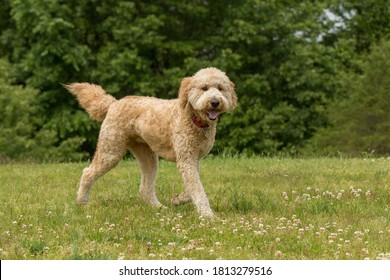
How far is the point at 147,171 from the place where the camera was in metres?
8.34

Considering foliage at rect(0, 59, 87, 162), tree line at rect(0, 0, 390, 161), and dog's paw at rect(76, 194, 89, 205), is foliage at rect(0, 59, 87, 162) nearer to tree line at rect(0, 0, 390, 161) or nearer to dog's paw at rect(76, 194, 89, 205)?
tree line at rect(0, 0, 390, 161)

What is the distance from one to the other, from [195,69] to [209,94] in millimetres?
15434

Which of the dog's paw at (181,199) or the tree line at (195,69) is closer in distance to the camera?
the dog's paw at (181,199)

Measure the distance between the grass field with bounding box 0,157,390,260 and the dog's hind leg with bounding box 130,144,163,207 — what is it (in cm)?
14

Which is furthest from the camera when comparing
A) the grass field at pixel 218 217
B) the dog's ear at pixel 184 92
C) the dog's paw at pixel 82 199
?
the dog's paw at pixel 82 199

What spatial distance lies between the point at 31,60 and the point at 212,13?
22.1 feet

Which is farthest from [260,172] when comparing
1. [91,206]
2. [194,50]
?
[194,50]

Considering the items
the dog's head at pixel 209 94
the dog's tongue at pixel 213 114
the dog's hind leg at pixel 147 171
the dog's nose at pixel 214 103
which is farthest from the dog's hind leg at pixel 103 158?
the dog's nose at pixel 214 103

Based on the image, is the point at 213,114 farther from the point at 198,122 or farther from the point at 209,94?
the point at 198,122

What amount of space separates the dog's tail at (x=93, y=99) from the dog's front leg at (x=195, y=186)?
1469 millimetres

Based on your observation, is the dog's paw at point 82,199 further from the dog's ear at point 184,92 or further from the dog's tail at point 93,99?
the dog's ear at point 184,92

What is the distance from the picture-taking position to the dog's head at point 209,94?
6.96 meters

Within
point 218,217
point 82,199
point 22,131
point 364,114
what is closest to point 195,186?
point 218,217

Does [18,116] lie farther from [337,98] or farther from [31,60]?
[337,98]
